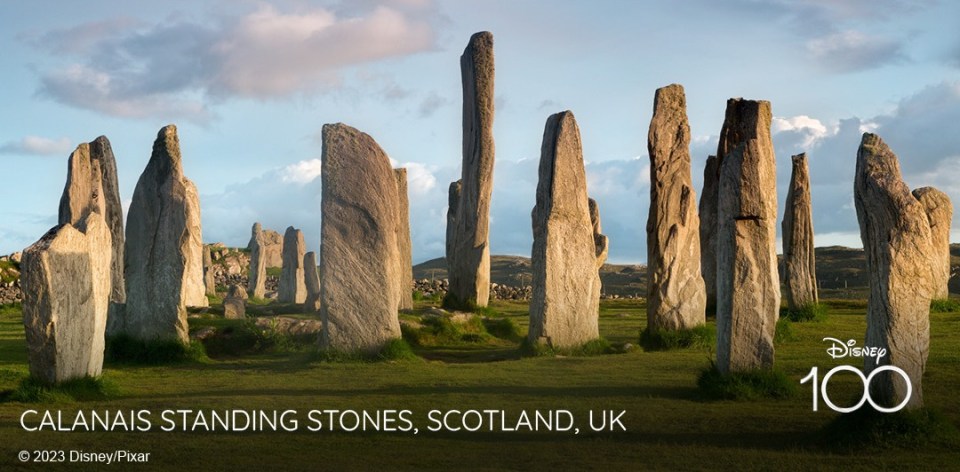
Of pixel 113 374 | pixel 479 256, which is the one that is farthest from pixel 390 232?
pixel 479 256

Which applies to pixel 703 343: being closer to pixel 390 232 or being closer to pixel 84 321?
pixel 390 232

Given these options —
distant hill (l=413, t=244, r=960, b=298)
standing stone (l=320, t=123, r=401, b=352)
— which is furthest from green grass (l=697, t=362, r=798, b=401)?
distant hill (l=413, t=244, r=960, b=298)

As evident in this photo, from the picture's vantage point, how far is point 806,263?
23.8 meters

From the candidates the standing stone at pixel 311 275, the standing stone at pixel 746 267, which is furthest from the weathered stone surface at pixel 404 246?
the standing stone at pixel 746 267

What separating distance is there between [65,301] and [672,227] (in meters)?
10.6

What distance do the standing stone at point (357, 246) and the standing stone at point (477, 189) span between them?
25.2 ft

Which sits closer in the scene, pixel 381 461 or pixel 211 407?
pixel 381 461

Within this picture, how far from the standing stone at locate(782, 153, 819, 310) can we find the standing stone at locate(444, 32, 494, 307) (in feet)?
22.6

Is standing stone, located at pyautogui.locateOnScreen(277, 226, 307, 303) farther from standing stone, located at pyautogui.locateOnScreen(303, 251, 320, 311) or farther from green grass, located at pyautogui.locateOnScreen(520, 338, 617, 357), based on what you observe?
green grass, located at pyautogui.locateOnScreen(520, 338, 617, 357)

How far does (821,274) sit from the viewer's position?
177 ft

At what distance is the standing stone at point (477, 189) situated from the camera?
82.0 feet

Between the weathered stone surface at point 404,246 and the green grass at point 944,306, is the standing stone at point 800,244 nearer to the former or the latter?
the green grass at point 944,306

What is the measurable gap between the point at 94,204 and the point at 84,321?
29.1 ft

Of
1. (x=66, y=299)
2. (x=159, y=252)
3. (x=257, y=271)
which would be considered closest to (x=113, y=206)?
(x=159, y=252)
